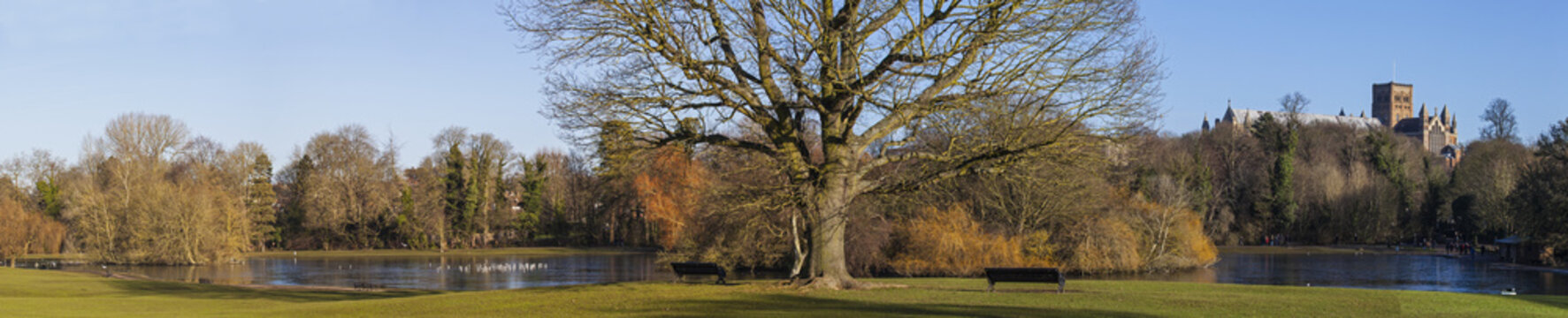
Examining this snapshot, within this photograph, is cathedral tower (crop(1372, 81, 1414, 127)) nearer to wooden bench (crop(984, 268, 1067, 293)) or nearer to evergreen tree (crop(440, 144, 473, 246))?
evergreen tree (crop(440, 144, 473, 246))

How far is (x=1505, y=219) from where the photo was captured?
210 ft

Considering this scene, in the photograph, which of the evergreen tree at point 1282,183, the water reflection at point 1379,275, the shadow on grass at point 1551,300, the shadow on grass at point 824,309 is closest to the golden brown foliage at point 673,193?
the water reflection at point 1379,275

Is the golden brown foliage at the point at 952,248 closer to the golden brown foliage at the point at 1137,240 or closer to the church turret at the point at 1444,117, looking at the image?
the golden brown foliage at the point at 1137,240

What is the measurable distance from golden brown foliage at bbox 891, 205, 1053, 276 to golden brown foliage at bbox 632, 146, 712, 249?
774 cm

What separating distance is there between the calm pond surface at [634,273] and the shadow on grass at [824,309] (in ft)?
70.1

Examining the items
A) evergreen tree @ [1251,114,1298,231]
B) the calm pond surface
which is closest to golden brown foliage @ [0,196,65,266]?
the calm pond surface

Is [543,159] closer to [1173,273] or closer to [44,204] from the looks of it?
[44,204]

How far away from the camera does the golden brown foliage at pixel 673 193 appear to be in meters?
44.7

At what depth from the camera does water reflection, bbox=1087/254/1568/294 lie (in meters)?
35.4

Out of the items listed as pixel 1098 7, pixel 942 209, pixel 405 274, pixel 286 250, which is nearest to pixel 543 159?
pixel 286 250

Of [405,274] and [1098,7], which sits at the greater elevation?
[1098,7]

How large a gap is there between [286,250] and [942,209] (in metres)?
53.2

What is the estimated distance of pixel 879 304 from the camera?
51.6 feet

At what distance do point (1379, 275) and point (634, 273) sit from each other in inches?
1117
